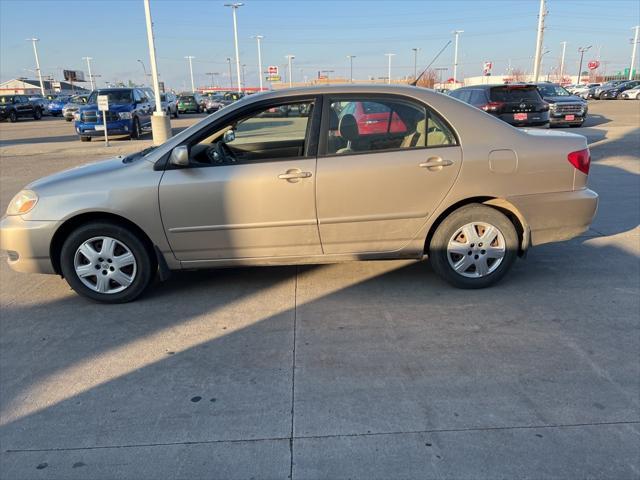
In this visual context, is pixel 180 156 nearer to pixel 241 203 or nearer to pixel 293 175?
pixel 241 203

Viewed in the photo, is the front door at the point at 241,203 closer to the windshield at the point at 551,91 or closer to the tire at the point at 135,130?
the tire at the point at 135,130

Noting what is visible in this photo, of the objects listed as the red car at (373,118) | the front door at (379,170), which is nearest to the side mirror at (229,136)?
the front door at (379,170)

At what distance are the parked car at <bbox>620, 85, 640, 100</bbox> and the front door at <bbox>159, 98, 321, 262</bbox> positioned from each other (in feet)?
157

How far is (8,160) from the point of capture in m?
14.1

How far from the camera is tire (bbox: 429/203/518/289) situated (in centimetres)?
425

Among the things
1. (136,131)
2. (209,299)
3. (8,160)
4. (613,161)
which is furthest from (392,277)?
(136,131)

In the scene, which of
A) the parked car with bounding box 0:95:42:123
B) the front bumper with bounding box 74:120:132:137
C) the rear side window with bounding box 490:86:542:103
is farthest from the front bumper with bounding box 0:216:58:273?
the parked car with bounding box 0:95:42:123

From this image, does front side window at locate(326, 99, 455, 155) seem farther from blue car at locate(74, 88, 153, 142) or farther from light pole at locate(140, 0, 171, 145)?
blue car at locate(74, 88, 153, 142)

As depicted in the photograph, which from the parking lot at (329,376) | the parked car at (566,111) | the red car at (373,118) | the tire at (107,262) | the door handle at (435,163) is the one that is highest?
the red car at (373,118)

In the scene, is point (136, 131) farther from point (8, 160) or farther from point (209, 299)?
point (209, 299)

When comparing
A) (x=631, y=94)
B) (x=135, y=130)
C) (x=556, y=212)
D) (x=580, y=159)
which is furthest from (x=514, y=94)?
(x=631, y=94)

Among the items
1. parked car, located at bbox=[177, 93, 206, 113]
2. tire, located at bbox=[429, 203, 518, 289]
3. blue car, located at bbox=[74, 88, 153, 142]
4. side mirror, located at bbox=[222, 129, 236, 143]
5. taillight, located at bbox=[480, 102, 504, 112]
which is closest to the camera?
tire, located at bbox=[429, 203, 518, 289]

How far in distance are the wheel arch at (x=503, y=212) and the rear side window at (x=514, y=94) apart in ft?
35.1

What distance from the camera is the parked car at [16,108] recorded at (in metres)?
35.6
